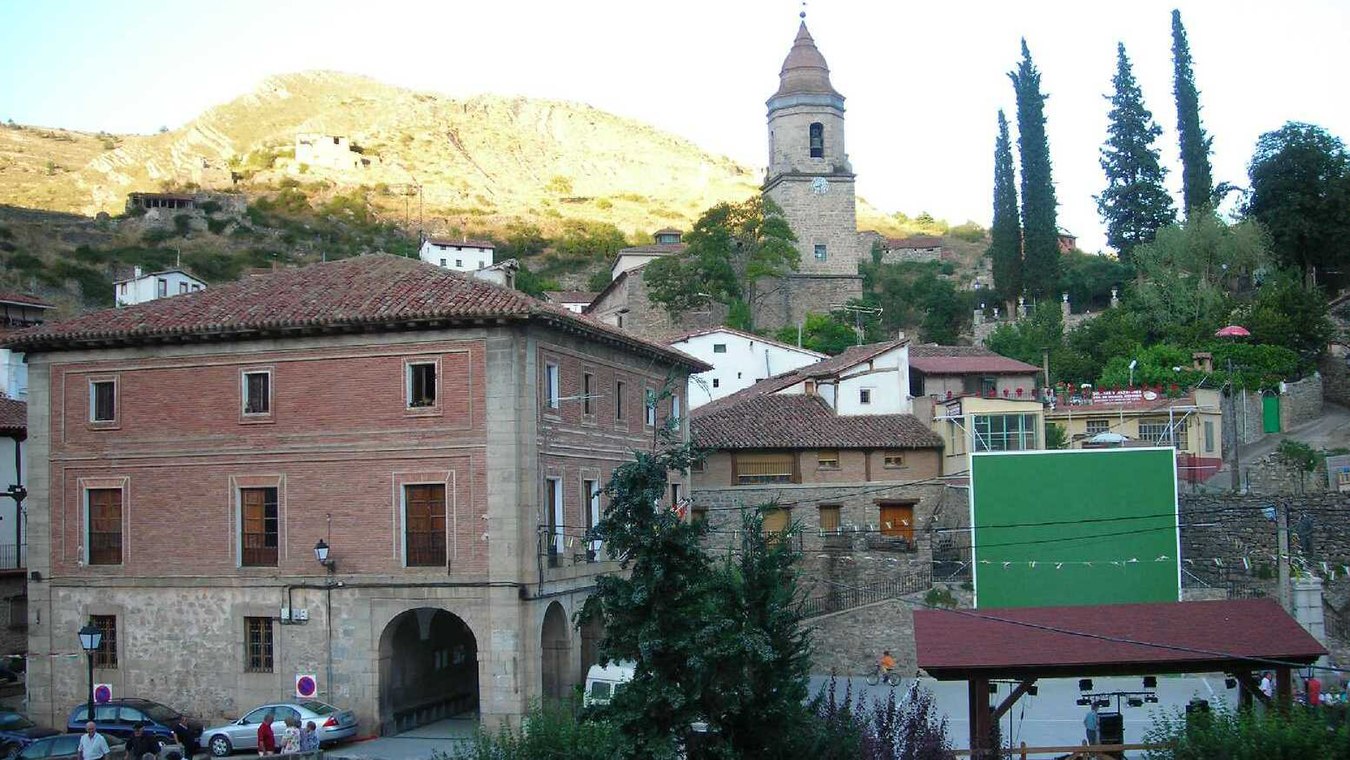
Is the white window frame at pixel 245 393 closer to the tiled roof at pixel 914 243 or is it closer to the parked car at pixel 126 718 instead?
the parked car at pixel 126 718

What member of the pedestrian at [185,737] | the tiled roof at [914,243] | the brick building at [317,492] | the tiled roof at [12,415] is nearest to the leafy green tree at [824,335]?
the tiled roof at [12,415]

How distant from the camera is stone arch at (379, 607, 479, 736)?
2759 cm

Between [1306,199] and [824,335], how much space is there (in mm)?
22939

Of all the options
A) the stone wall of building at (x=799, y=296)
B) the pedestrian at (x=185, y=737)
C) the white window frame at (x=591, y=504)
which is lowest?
the pedestrian at (x=185, y=737)

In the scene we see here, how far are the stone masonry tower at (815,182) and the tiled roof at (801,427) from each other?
98.9ft

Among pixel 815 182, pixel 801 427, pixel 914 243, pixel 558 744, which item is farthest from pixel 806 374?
pixel 914 243

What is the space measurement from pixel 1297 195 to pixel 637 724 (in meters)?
55.4

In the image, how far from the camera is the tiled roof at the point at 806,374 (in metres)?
46.2

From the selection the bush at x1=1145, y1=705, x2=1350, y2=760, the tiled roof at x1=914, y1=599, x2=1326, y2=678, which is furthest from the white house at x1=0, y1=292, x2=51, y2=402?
the bush at x1=1145, y1=705, x2=1350, y2=760

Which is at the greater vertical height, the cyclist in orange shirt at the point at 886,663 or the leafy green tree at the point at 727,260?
the leafy green tree at the point at 727,260

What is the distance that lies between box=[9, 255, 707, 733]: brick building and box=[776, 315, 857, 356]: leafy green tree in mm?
37766

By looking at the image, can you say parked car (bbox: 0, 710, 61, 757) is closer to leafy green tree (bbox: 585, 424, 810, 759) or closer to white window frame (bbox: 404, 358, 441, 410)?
white window frame (bbox: 404, 358, 441, 410)

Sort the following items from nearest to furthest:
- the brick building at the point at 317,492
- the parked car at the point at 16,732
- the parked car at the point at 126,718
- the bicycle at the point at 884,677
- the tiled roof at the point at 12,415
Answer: the parked car at the point at 16,732, the parked car at the point at 126,718, the brick building at the point at 317,492, the bicycle at the point at 884,677, the tiled roof at the point at 12,415

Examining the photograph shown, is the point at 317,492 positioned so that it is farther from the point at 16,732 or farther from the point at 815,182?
the point at 815,182
